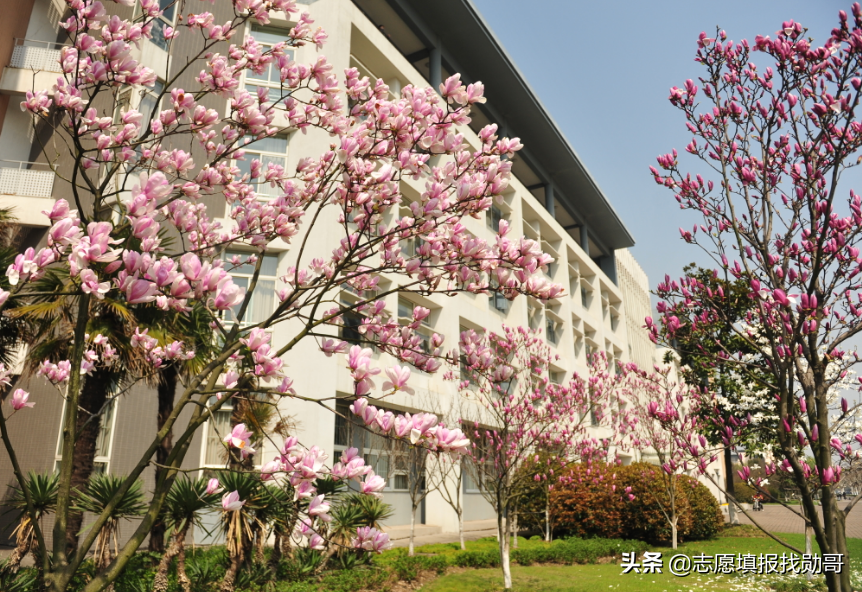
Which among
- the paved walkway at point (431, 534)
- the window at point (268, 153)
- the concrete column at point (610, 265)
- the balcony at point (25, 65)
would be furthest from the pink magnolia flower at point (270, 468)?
the concrete column at point (610, 265)

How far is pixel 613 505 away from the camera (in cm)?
1791

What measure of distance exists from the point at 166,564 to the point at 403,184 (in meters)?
13.8

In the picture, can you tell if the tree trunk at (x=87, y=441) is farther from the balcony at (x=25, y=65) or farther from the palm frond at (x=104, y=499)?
the balcony at (x=25, y=65)

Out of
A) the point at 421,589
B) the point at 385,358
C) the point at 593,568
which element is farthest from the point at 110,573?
the point at 385,358

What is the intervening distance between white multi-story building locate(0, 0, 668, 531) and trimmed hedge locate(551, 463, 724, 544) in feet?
12.7

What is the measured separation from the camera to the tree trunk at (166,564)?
7363 millimetres

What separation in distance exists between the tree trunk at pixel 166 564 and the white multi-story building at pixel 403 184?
3.71 m

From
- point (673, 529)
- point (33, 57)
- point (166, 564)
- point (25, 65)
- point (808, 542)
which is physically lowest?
point (673, 529)

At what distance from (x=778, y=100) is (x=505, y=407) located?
688 cm

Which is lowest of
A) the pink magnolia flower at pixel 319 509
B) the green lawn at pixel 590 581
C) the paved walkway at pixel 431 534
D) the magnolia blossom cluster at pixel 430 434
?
the paved walkway at pixel 431 534

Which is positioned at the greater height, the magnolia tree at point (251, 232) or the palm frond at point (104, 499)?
the magnolia tree at point (251, 232)

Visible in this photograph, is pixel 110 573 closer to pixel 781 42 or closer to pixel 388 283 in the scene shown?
pixel 781 42

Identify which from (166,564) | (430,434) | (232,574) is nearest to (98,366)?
(166,564)

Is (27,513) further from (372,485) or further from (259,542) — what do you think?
(372,485)
